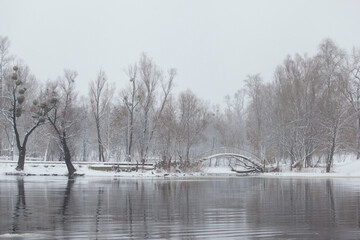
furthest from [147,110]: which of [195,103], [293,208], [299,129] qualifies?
[293,208]

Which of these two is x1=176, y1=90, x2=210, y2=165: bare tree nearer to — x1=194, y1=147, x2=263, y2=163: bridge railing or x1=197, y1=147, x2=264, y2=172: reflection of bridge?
x1=194, y1=147, x2=263, y2=163: bridge railing

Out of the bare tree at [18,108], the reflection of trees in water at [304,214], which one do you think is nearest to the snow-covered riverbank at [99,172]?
the bare tree at [18,108]

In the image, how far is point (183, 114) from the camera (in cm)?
6888

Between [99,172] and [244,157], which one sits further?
[244,157]

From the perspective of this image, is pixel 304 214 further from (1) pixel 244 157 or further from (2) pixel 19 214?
(1) pixel 244 157

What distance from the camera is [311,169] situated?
54000 mm

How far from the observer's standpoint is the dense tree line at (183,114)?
173 feet

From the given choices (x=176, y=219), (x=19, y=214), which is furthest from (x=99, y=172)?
(x=176, y=219)

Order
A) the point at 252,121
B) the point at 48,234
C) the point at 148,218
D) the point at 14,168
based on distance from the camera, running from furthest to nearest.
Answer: the point at 252,121
the point at 14,168
the point at 148,218
the point at 48,234

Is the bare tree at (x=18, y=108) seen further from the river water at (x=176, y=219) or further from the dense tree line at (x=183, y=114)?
the river water at (x=176, y=219)

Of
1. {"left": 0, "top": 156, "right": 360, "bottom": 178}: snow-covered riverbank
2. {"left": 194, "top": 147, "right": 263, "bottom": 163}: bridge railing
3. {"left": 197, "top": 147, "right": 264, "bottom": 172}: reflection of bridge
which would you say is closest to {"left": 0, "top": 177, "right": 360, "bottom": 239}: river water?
{"left": 0, "top": 156, "right": 360, "bottom": 178}: snow-covered riverbank

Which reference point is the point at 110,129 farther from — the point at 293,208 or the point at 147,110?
the point at 293,208

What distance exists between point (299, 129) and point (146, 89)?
2233 centimetres

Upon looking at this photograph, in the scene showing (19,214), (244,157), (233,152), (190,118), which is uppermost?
(190,118)
